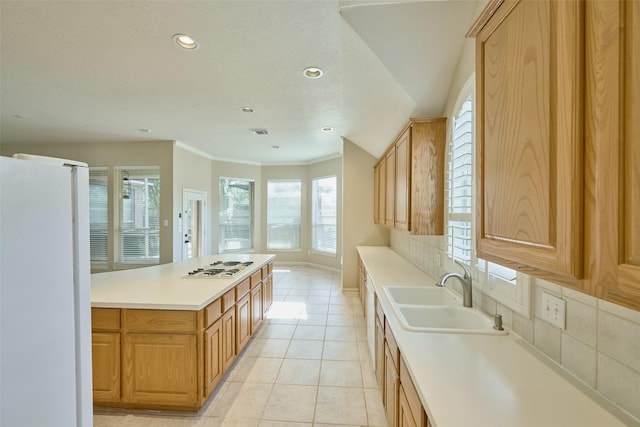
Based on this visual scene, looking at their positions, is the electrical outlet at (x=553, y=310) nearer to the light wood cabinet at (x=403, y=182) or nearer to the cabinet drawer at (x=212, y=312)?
the light wood cabinet at (x=403, y=182)

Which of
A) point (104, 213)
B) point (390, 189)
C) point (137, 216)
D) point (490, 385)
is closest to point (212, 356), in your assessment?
point (490, 385)

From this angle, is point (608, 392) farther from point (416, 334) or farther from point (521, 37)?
point (521, 37)

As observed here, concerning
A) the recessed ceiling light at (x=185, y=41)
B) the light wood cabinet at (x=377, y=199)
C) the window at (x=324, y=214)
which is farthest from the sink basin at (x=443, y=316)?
the window at (x=324, y=214)

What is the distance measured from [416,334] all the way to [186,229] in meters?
5.47

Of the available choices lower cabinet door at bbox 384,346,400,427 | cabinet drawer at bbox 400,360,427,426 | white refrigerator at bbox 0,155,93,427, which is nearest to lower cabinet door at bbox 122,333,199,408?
white refrigerator at bbox 0,155,93,427

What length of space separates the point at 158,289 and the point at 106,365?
60cm

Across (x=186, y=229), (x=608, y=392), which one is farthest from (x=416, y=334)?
(x=186, y=229)

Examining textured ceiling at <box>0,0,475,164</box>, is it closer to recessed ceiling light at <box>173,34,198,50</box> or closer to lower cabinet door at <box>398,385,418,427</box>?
recessed ceiling light at <box>173,34,198,50</box>

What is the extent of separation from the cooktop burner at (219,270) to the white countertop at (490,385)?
1.85 metres

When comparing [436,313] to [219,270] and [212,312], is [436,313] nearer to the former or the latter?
[212,312]

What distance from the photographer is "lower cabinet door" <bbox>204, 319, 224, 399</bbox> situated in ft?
6.69

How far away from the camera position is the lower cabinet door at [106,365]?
1991 mm

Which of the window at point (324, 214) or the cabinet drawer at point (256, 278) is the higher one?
the window at point (324, 214)

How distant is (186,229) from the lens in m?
5.73
